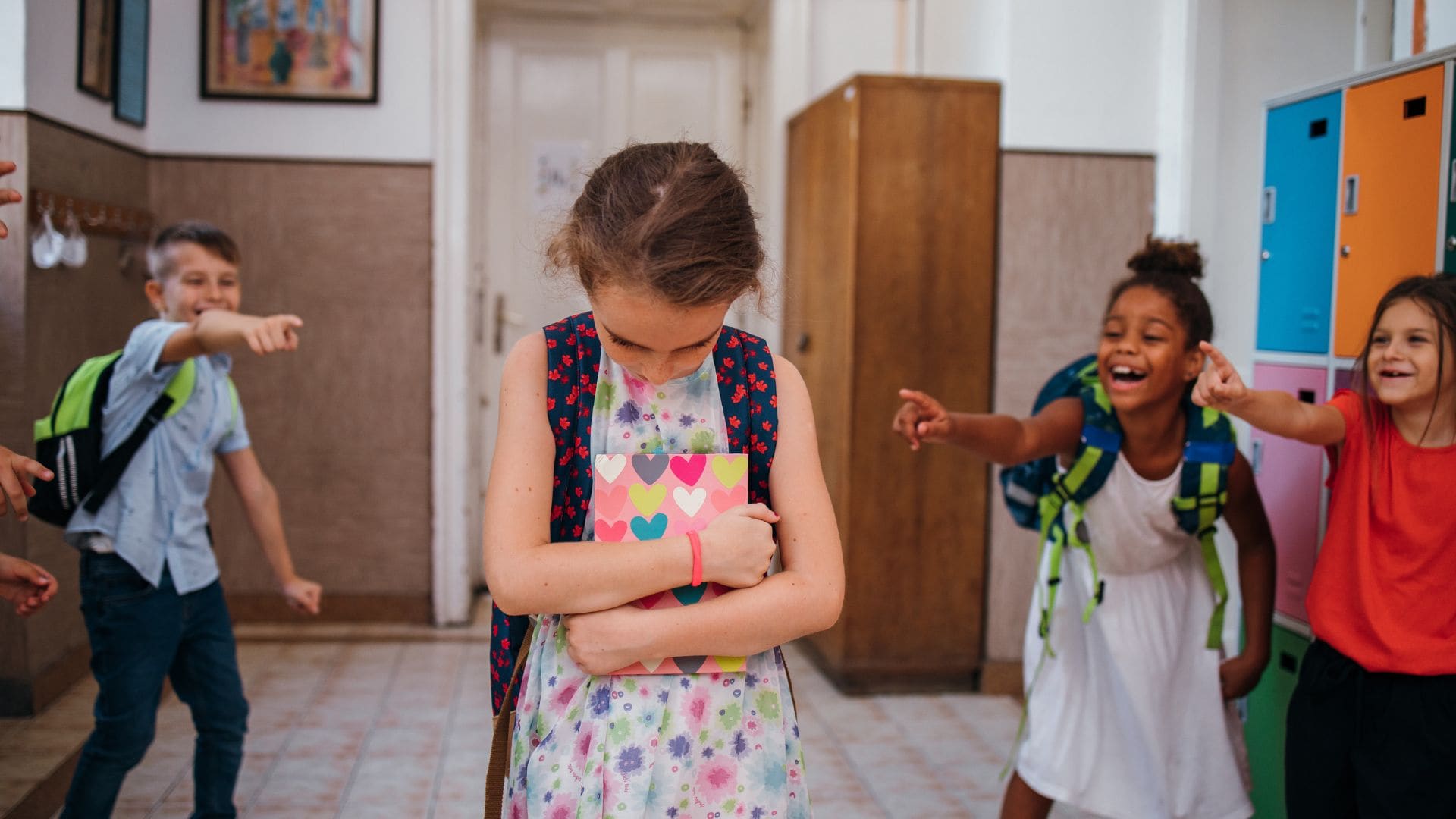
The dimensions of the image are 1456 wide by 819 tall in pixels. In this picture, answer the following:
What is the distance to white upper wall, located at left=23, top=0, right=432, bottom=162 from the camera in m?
4.11

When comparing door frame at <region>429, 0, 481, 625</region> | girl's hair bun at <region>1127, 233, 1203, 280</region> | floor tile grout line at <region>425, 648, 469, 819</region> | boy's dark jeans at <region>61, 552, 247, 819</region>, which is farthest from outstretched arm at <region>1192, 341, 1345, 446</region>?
door frame at <region>429, 0, 481, 625</region>

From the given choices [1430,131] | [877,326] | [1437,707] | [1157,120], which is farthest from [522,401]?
[1157,120]

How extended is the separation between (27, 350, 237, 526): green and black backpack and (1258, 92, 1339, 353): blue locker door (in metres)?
2.18

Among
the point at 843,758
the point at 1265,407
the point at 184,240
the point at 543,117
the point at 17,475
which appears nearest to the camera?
the point at 17,475

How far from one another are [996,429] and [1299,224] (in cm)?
81

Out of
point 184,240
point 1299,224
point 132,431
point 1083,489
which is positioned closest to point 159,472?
point 132,431

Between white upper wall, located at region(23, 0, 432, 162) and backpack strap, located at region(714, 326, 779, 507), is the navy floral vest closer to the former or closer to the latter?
backpack strap, located at region(714, 326, 779, 507)

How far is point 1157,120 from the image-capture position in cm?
374

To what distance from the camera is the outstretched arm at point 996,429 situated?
6.55 ft

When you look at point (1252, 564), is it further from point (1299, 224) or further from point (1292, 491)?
point (1299, 224)

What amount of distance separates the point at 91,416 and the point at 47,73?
4.66 feet

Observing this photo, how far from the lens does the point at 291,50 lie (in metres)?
4.20

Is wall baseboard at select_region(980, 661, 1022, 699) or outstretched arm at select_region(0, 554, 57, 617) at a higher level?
outstretched arm at select_region(0, 554, 57, 617)

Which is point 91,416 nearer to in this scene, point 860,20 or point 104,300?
point 104,300
